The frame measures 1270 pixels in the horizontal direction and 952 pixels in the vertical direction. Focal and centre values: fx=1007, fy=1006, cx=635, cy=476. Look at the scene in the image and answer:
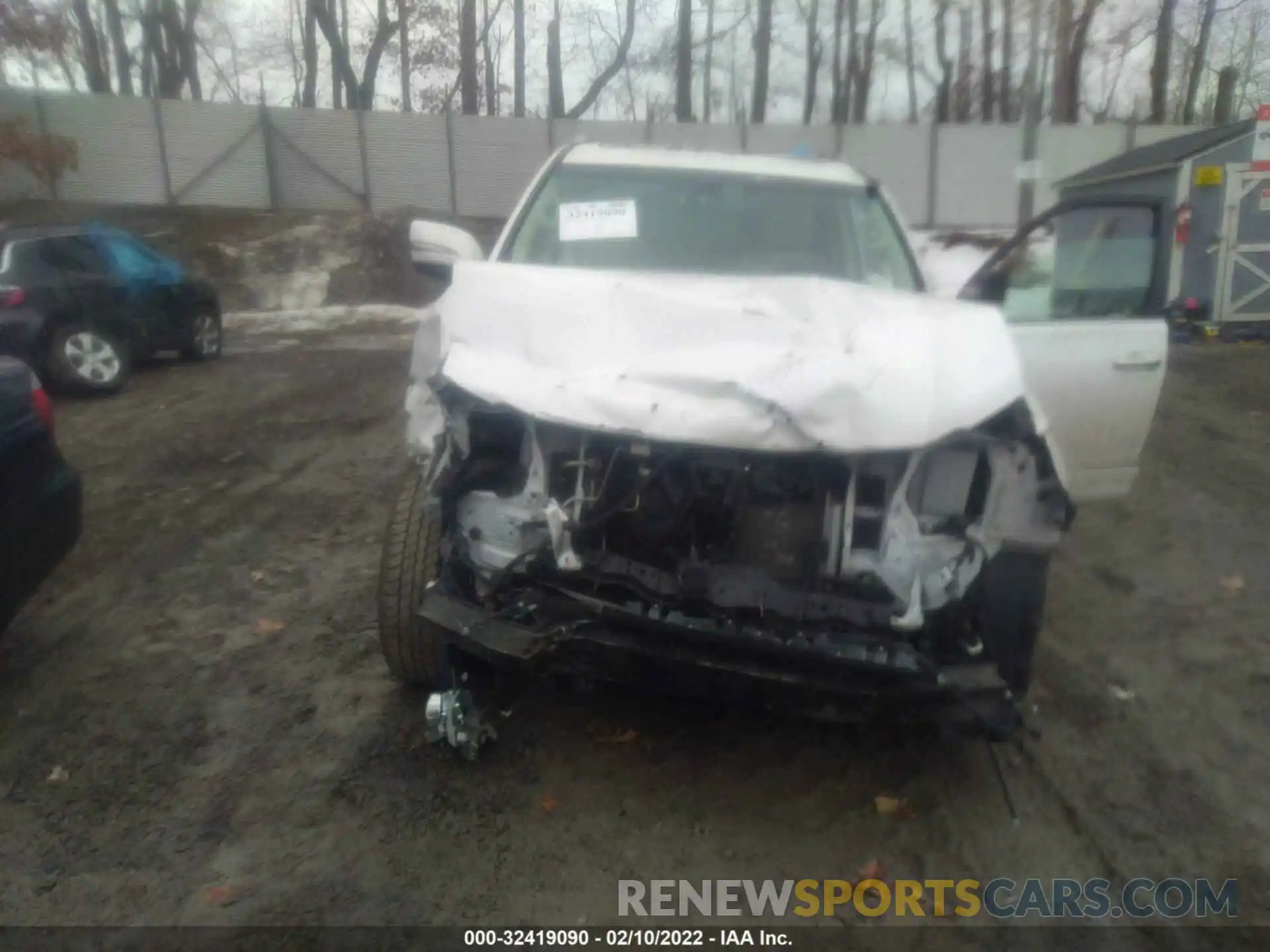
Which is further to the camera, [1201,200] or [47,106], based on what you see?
[47,106]

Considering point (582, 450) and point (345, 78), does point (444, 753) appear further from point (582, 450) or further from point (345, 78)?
point (345, 78)

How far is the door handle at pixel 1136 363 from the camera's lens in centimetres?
388

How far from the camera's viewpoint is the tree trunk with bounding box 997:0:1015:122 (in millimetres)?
30750

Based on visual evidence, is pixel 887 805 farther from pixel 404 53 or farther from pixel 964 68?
pixel 964 68

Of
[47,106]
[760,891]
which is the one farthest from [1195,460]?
[47,106]

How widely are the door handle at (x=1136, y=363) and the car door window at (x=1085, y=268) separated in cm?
20

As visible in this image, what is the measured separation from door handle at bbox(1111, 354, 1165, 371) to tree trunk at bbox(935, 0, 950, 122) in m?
35.8

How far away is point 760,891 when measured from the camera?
264 cm

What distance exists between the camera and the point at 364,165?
75.4ft

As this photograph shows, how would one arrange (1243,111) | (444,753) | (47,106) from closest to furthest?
(444,753), (47,106), (1243,111)

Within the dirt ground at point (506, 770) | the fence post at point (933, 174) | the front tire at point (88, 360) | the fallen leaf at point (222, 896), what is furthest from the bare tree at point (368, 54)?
the fallen leaf at point (222, 896)

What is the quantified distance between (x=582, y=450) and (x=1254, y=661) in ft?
9.75

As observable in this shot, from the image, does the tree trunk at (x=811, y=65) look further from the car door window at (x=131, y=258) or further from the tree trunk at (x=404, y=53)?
the car door window at (x=131, y=258)

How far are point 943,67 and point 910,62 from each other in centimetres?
242
